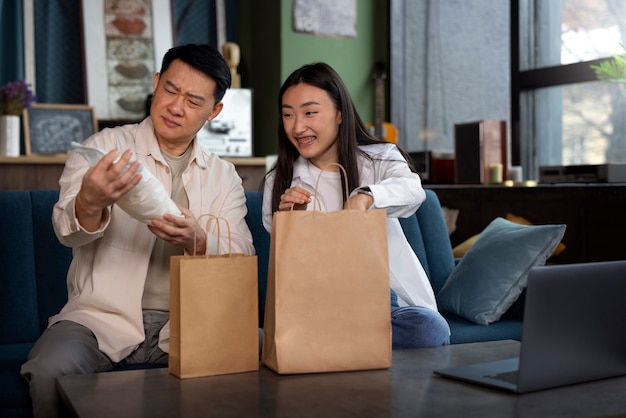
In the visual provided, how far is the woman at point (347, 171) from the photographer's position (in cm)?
197

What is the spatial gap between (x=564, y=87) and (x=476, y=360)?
9.40ft

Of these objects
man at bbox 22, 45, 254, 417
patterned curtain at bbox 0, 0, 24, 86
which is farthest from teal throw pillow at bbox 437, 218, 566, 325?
patterned curtain at bbox 0, 0, 24, 86

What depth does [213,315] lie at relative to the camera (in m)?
1.30

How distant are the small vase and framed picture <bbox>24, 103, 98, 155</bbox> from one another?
0.20 metres

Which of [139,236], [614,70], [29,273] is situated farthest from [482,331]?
[614,70]

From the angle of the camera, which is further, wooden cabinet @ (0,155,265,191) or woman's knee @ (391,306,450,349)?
wooden cabinet @ (0,155,265,191)

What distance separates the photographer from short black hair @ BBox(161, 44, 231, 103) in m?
A: 1.92

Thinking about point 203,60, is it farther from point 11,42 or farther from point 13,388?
point 11,42

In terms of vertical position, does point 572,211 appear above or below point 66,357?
above

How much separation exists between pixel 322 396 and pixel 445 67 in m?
3.97

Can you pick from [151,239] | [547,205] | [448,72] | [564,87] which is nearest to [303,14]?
[448,72]

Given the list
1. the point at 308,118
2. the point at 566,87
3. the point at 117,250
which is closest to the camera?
the point at 117,250

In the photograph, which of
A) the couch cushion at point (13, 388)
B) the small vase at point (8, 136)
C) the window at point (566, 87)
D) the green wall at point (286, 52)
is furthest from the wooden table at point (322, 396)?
the green wall at point (286, 52)

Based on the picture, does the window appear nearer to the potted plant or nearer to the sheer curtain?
the sheer curtain
